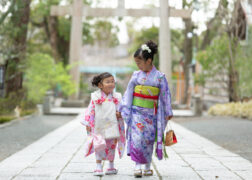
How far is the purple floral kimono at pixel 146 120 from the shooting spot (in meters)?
5.09

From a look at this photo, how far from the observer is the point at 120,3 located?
18906 millimetres

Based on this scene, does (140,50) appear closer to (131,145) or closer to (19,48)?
(131,145)

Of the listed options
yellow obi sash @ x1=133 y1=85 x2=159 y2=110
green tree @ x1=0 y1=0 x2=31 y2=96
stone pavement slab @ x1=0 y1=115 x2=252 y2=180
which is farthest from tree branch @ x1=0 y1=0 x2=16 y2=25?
yellow obi sash @ x1=133 y1=85 x2=159 y2=110

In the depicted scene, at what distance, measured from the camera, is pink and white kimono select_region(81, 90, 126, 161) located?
205 inches

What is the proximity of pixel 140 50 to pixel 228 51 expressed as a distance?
13.1 metres

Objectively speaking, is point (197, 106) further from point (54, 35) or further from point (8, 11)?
point (54, 35)

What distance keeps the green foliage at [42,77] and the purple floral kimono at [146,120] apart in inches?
526

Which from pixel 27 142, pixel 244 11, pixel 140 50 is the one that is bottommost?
pixel 27 142

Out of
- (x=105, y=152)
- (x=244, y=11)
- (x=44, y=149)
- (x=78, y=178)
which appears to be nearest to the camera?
(x=78, y=178)

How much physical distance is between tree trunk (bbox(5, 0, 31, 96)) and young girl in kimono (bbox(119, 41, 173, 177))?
34.3 ft

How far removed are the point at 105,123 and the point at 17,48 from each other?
34.4 feet

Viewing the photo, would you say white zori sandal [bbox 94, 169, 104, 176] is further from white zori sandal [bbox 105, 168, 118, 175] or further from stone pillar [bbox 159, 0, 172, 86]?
stone pillar [bbox 159, 0, 172, 86]

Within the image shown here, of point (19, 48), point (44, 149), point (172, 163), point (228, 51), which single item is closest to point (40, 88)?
point (19, 48)

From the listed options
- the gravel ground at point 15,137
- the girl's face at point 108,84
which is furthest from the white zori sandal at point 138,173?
the gravel ground at point 15,137
